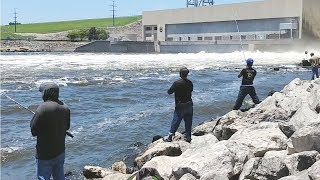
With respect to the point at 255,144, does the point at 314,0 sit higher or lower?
higher

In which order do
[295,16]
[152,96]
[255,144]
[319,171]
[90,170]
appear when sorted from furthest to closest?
[295,16], [152,96], [90,170], [255,144], [319,171]

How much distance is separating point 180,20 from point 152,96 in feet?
251

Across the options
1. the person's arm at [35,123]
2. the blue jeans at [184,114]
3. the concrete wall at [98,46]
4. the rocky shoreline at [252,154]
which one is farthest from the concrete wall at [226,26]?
the person's arm at [35,123]

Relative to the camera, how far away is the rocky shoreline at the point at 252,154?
22.7 ft

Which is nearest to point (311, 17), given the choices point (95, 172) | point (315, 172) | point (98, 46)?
point (98, 46)

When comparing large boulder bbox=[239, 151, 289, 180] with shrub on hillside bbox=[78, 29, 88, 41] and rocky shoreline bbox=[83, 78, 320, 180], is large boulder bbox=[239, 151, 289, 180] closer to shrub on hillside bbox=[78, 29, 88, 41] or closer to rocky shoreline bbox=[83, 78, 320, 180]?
rocky shoreline bbox=[83, 78, 320, 180]

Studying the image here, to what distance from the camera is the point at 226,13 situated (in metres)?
90.4

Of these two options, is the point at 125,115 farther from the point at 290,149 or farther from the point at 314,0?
the point at 314,0

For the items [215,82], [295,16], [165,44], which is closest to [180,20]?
[165,44]

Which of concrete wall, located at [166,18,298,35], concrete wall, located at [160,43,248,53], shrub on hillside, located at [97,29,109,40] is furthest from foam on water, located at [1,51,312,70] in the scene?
shrub on hillside, located at [97,29,109,40]

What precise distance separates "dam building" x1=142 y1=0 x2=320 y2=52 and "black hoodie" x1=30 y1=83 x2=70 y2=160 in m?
70.1

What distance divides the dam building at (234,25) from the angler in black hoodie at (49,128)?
70.0 metres

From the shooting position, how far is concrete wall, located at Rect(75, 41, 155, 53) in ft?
314

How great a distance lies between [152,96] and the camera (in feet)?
80.1
